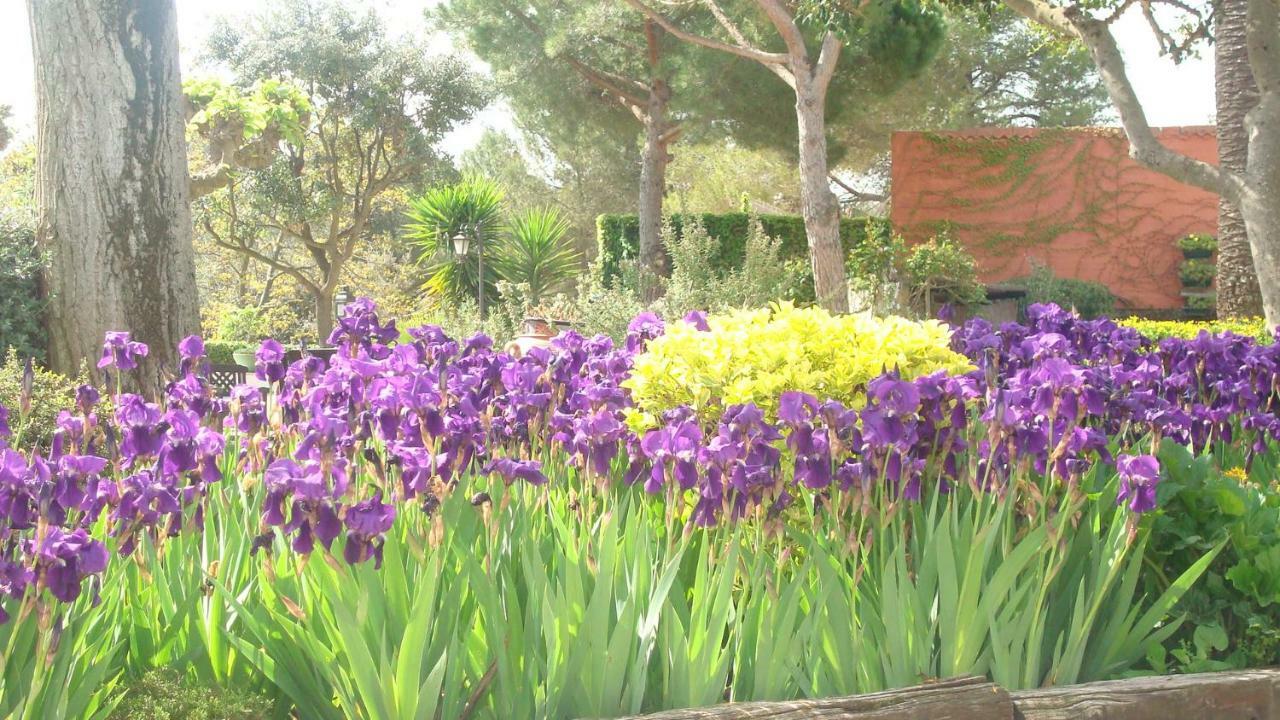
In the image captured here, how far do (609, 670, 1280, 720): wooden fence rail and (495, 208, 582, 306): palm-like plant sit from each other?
16045 millimetres

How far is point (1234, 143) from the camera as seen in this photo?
11031 mm

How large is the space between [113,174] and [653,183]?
465 inches

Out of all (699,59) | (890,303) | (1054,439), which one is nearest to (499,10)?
(699,59)

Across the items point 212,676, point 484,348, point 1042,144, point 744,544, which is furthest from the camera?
point 1042,144

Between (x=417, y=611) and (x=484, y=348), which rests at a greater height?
(x=484, y=348)

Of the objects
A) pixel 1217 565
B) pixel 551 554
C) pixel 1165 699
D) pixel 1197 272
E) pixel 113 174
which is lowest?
pixel 1165 699

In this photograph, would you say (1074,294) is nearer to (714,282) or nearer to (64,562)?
(714,282)

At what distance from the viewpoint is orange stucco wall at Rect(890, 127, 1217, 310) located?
55.5 ft

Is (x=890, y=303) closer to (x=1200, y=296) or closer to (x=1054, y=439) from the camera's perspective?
(x=1200, y=296)

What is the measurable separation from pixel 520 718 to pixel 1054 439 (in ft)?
5.14

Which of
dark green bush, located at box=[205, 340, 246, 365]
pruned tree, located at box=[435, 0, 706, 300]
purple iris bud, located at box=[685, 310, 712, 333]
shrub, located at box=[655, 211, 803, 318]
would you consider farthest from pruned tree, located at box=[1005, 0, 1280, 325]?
dark green bush, located at box=[205, 340, 246, 365]

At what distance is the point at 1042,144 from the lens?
17031mm

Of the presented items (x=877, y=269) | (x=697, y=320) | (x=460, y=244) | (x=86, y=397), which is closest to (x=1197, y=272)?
(x=877, y=269)

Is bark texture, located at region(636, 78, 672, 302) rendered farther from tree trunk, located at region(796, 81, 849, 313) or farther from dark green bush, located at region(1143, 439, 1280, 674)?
dark green bush, located at region(1143, 439, 1280, 674)
